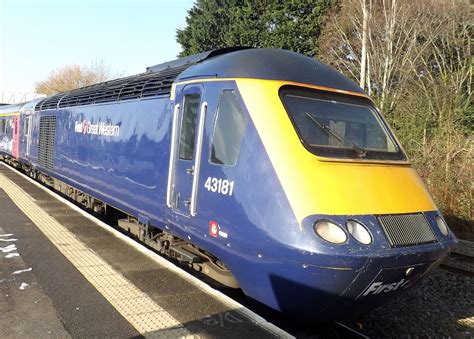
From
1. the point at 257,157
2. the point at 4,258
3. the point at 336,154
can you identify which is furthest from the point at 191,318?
the point at 4,258

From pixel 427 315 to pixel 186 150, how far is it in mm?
3642

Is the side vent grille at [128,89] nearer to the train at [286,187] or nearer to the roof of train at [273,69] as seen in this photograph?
the train at [286,187]

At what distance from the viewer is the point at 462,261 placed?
27.0 ft

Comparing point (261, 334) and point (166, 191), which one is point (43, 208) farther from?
point (261, 334)

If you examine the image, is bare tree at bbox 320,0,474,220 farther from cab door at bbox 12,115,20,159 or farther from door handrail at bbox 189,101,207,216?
cab door at bbox 12,115,20,159

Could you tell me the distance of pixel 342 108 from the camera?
16.4ft

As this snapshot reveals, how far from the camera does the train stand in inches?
153

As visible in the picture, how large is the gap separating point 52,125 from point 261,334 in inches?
388

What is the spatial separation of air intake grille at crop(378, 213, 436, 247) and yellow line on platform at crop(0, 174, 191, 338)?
1930mm

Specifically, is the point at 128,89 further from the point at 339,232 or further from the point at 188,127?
the point at 339,232

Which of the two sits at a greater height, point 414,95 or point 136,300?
point 414,95

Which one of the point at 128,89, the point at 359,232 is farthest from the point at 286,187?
the point at 128,89

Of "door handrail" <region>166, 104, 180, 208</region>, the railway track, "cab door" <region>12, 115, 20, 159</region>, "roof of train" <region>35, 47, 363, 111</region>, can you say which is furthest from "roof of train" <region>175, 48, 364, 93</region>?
"cab door" <region>12, 115, 20, 159</region>

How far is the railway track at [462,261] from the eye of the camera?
7.54m
